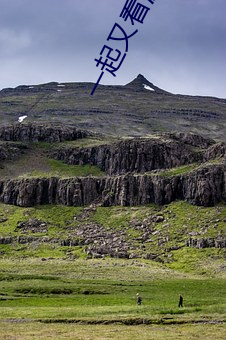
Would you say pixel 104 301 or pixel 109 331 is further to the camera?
pixel 104 301

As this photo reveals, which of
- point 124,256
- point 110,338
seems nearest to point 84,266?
point 124,256

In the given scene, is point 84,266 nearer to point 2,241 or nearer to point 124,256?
point 124,256

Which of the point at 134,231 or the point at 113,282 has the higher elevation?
the point at 134,231

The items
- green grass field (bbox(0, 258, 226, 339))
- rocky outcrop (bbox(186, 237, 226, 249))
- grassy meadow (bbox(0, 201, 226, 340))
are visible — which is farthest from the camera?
rocky outcrop (bbox(186, 237, 226, 249))

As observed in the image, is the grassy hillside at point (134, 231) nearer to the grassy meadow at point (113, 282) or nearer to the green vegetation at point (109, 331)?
the grassy meadow at point (113, 282)

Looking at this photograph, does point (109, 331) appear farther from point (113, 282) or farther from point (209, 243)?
point (209, 243)

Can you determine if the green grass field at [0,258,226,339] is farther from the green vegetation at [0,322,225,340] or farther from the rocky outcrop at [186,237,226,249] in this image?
the rocky outcrop at [186,237,226,249]

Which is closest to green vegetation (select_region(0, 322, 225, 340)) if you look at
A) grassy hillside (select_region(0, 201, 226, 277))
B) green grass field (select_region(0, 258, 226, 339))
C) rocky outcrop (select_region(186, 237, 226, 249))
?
green grass field (select_region(0, 258, 226, 339))

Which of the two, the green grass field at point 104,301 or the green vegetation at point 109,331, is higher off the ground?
the green vegetation at point 109,331

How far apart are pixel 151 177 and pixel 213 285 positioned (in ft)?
327

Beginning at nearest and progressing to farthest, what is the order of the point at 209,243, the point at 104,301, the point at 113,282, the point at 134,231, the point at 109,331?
the point at 109,331
the point at 104,301
the point at 113,282
the point at 209,243
the point at 134,231

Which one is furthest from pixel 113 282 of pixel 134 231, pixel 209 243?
pixel 134 231

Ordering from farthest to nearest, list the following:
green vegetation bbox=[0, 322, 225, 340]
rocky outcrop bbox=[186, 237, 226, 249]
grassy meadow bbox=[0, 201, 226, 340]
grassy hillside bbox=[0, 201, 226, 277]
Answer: rocky outcrop bbox=[186, 237, 226, 249]
grassy hillside bbox=[0, 201, 226, 277]
grassy meadow bbox=[0, 201, 226, 340]
green vegetation bbox=[0, 322, 225, 340]

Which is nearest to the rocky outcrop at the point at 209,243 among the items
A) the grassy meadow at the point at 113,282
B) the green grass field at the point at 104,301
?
the grassy meadow at the point at 113,282
